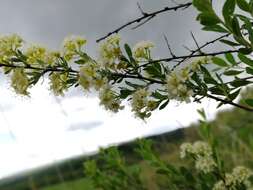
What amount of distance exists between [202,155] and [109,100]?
0.85 meters

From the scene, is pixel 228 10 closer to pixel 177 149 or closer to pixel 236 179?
pixel 236 179

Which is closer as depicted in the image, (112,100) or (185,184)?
(112,100)

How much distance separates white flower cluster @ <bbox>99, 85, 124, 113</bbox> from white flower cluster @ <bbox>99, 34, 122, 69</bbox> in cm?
7

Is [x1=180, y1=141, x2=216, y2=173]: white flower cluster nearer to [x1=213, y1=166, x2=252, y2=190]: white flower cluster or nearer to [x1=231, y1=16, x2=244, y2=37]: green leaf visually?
[x1=213, y1=166, x2=252, y2=190]: white flower cluster

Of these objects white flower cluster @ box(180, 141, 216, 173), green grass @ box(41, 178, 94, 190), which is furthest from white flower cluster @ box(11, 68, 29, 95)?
green grass @ box(41, 178, 94, 190)

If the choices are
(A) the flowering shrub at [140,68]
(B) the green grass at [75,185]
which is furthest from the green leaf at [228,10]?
(B) the green grass at [75,185]

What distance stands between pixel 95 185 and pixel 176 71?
5.32 feet

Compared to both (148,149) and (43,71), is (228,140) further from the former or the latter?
(43,71)

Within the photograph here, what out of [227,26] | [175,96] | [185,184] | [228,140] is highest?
[227,26]

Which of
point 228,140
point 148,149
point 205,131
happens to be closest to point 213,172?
point 205,131

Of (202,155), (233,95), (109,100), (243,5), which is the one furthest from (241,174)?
(243,5)

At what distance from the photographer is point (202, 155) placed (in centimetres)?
201

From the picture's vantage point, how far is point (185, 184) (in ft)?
6.93

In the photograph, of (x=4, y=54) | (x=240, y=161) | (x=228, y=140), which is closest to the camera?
(x=4, y=54)
